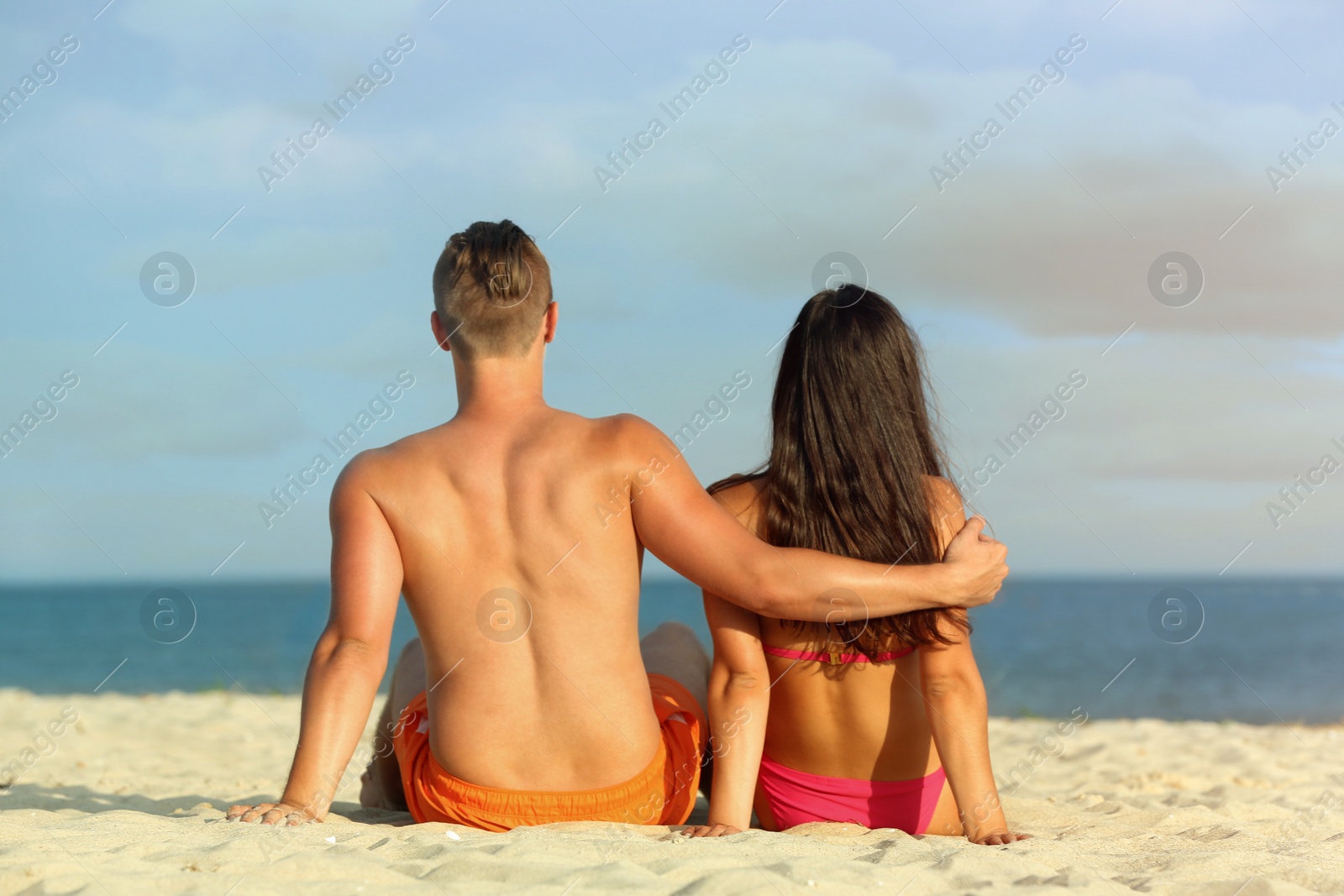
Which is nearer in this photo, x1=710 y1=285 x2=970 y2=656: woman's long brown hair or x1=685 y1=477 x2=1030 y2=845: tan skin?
x1=685 y1=477 x2=1030 y2=845: tan skin

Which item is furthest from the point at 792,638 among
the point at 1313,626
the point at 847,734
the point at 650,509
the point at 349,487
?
the point at 1313,626

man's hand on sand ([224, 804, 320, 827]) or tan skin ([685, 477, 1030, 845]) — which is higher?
tan skin ([685, 477, 1030, 845])

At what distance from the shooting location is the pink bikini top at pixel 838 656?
3174 millimetres

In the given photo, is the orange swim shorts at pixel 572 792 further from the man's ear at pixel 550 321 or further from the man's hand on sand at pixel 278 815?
the man's ear at pixel 550 321

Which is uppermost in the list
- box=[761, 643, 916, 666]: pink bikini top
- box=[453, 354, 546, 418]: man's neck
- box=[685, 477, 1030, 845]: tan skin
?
box=[453, 354, 546, 418]: man's neck

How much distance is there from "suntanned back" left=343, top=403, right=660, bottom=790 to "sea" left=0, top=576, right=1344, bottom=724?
5.12 ft

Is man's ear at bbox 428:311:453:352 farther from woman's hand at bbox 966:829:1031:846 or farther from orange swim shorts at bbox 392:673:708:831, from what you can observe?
woman's hand at bbox 966:829:1031:846

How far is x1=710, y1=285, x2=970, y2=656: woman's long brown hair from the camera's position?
10.3ft

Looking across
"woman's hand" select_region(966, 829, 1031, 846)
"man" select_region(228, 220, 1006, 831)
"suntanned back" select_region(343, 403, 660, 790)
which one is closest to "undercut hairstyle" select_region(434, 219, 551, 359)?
"man" select_region(228, 220, 1006, 831)

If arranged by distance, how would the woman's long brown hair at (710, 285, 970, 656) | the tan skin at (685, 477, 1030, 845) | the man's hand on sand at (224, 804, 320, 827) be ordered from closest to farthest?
the man's hand on sand at (224, 804, 320, 827), the tan skin at (685, 477, 1030, 845), the woman's long brown hair at (710, 285, 970, 656)

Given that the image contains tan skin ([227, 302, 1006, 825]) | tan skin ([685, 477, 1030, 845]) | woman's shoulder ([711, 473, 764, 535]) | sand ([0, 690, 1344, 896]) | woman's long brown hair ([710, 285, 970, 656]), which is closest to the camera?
sand ([0, 690, 1344, 896])

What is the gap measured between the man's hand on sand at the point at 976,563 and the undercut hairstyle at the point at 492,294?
1.53 m

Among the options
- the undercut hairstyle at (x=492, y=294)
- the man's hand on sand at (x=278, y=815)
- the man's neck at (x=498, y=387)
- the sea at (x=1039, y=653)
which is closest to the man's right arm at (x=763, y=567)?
the man's neck at (x=498, y=387)

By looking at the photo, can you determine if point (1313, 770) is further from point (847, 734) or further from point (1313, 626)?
point (1313, 626)
